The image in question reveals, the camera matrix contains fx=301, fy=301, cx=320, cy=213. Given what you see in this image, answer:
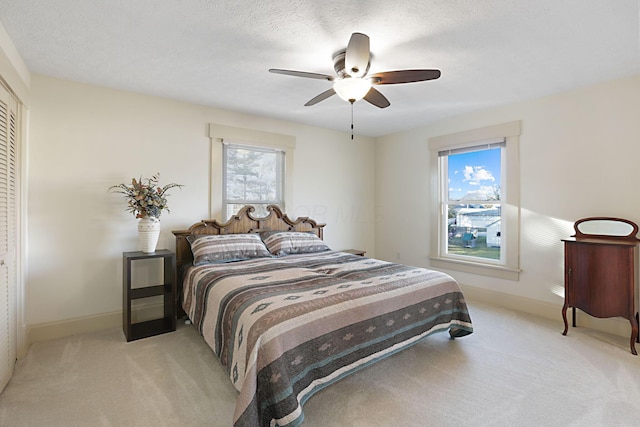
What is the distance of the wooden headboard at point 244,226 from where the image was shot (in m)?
3.42

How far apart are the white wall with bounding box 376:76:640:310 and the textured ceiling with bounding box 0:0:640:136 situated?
0.26 metres

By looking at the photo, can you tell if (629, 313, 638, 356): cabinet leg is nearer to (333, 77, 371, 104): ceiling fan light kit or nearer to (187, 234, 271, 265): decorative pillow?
(333, 77, 371, 104): ceiling fan light kit

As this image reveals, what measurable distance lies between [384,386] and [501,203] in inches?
116

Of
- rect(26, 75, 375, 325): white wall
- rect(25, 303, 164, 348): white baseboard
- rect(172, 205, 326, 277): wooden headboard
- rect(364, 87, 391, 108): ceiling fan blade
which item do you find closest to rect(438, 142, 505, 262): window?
rect(172, 205, 326, 277): wooden headboard

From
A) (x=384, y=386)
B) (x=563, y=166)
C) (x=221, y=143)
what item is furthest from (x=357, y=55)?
(x=563, y=166)

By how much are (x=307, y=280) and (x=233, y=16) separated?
195 cm

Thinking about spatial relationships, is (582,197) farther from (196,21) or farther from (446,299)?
(196,21)

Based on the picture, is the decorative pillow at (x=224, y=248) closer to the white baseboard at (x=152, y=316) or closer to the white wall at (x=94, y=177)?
the white wall at (x=94, y=177)

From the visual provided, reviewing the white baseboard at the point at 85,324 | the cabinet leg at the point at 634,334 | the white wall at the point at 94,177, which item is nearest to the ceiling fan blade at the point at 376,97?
the white wall at the point at 94,177

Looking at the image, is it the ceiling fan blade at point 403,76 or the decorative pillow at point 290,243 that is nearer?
the ceiling fan blade at point 403,76

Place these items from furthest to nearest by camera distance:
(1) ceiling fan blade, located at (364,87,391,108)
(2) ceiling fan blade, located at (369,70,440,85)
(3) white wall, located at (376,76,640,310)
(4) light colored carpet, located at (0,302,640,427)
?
(3) white wall, located at (376,76,640,310)
(1) ceiling fan blade, located at (364,87,391,108)
(2) ceiling fan blade, located at (369,70,440,85)
(4) light colored carpet, located at (0,302,640,427)

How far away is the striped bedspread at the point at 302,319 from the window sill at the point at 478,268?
1488mm

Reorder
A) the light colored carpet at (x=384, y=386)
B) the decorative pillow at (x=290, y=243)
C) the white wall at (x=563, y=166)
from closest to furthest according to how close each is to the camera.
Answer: the light colored carpet at (x=384, y=386) → the white wall at (x=563, y=166) → the decorative pillow at (x=290, y=243)

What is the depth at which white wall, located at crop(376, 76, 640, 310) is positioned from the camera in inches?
116
